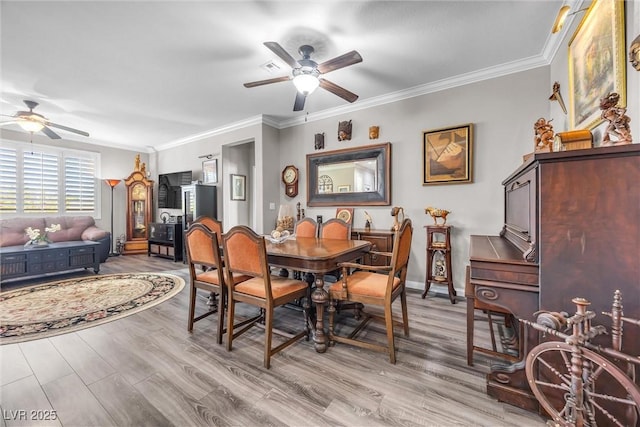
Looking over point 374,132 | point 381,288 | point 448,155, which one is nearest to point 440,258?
point 448,155

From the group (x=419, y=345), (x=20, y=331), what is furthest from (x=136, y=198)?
(x=419, y=345)

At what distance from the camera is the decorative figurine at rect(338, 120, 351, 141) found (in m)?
3.96

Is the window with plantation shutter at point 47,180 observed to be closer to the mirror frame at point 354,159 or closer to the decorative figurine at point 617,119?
the mirror frame at point 354,159

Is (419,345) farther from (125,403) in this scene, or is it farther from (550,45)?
(550,45)

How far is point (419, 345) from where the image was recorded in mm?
2061

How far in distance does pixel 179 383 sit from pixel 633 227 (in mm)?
2515

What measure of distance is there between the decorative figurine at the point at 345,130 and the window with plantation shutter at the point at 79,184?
5769 mm

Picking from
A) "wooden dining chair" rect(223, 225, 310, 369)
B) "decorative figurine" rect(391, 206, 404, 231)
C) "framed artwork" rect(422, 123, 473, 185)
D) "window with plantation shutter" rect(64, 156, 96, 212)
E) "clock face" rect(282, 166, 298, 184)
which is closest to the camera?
"wooden dining chair" rect(223, 225, 310, 369)

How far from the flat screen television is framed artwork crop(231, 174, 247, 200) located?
3.66 feet

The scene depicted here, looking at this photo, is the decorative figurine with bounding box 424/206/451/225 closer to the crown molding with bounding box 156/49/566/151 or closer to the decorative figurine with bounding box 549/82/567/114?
the decorative figurine with bounding box 549/82/567/114

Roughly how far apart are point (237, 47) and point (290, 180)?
7.64 ft

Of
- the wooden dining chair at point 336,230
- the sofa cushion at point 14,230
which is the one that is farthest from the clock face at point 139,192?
the wooden dining chair at point 336,230

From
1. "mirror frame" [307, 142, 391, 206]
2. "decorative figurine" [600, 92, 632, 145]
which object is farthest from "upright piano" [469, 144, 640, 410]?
"mirror frame" [307, 142, 391, 206]

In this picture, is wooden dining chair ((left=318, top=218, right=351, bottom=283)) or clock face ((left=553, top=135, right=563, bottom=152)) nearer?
clock face ((left=553, top=135, right=563, bottom=152))
